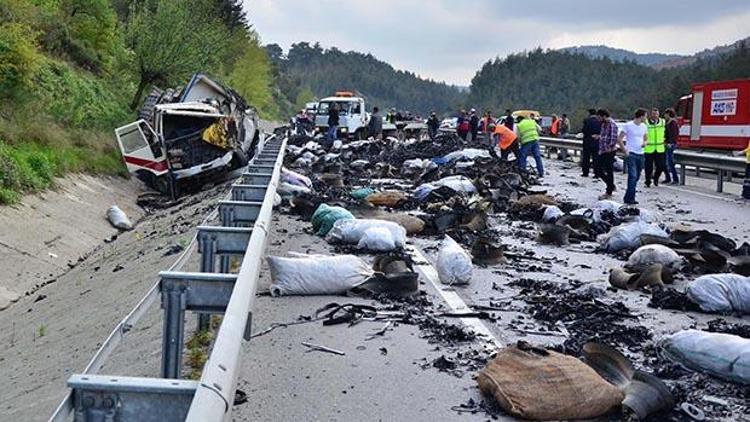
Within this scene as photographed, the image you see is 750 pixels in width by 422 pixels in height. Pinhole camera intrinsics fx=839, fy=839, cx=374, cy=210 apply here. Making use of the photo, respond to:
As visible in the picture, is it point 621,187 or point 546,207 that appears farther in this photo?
point 621,187

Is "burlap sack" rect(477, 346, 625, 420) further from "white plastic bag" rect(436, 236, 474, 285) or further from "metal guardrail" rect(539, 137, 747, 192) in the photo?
"metal guardrail" rect(539, 137, 747, 192)

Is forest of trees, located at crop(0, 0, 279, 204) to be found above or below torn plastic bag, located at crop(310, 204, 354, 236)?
above

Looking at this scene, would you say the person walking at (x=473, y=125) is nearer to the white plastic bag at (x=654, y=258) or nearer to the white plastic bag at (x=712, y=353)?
the white plastic bag at (x=654, y=258)

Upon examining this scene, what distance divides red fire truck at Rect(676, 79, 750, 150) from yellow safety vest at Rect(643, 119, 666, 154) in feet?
40.3

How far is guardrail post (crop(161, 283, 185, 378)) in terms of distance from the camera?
4.33 m

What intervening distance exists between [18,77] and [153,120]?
3.41 metres

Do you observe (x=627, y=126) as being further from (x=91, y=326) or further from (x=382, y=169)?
(x=91, y=326)

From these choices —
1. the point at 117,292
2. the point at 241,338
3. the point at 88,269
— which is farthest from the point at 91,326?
the point at 241,338

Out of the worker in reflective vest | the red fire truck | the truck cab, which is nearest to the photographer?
the worker in reflective vest

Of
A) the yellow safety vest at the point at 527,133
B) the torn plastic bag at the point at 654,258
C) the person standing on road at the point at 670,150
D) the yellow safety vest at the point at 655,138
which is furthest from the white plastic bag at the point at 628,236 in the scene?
the person standing on road at the point at 670,150

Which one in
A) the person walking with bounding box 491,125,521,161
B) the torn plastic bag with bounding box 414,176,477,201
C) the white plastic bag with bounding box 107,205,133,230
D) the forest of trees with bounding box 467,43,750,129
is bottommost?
the white plastic bag with bounding box 107,205,133,230

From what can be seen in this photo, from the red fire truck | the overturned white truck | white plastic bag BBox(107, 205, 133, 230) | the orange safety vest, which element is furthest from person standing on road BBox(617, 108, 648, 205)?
the red fire truck

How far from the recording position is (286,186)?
50.1 ft

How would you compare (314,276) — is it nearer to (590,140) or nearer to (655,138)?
(655,138)
